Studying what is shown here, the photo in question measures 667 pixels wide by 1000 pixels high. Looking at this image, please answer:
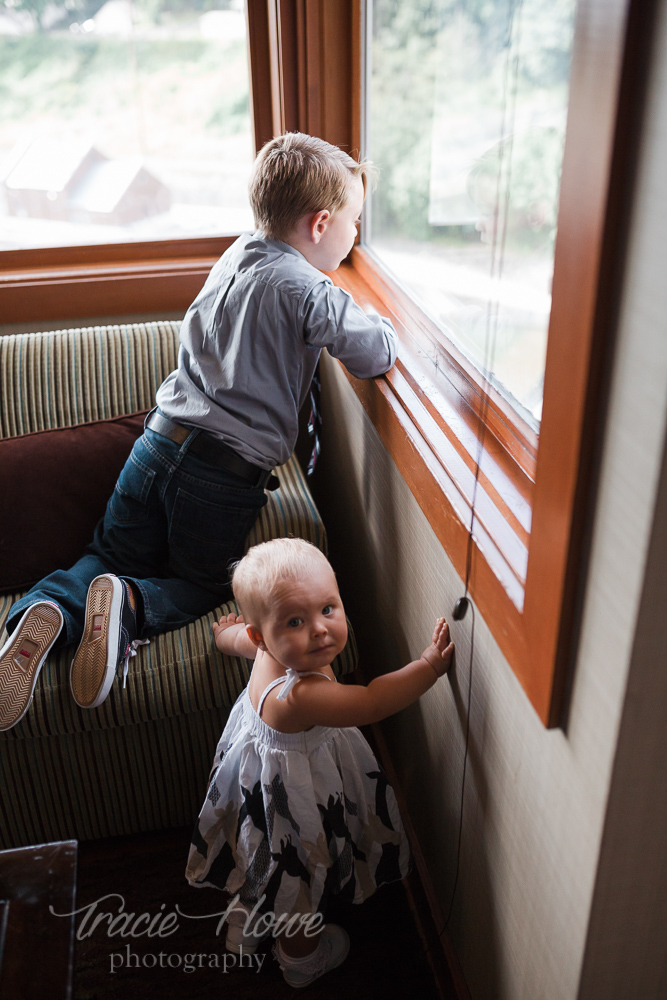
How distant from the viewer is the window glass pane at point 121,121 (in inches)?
77.6

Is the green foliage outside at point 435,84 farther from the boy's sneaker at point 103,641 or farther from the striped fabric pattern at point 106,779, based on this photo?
the striped fabric pattern at point 106,779

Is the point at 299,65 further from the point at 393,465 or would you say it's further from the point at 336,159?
the point at 393,465

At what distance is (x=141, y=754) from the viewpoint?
149 cm

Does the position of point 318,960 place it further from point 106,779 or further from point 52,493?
point 52,493

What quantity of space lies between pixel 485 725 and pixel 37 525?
3.41ft

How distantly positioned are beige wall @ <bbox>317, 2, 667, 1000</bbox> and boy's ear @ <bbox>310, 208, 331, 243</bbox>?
347 mm

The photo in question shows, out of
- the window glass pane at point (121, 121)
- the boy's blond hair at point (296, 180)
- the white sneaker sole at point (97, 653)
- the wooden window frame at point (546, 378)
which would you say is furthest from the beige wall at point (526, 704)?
the window glass pane at point (121, 121)

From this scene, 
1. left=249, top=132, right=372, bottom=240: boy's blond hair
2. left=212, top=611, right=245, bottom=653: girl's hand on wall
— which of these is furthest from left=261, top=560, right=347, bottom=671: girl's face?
left=249, top=132, right=372, bottom=240: boy's blond hair

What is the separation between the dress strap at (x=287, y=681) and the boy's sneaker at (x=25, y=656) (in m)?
0.42

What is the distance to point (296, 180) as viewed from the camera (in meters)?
1.35

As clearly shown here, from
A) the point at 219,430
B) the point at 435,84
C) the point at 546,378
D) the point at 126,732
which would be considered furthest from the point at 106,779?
the point at 435,84

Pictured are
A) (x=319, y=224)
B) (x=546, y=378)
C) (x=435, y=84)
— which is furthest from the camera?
(x=319, y=224)

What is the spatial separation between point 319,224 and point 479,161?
0.37m

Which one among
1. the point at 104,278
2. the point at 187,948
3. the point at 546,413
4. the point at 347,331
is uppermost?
the point at 546,413
